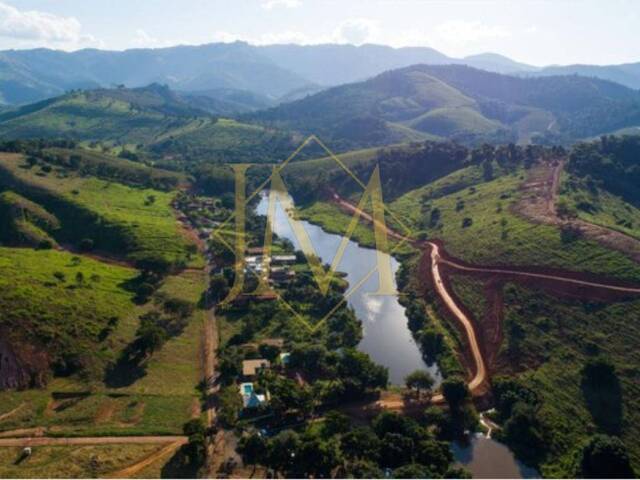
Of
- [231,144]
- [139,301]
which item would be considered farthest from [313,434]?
[231,144]

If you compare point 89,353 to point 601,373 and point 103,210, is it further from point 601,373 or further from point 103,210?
point 601,373

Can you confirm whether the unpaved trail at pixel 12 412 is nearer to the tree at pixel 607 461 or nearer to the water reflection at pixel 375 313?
the water reflection at pixel 375 313

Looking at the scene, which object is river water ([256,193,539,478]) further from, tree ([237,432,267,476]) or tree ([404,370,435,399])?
tree ([237,432,267,476])

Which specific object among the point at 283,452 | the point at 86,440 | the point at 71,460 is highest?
the point at 283,452

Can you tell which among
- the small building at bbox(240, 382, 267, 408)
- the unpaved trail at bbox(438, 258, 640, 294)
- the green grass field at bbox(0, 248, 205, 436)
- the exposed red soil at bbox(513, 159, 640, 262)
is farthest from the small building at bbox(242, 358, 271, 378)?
the exposed red soil at bbox(513, 159, 640, 262)

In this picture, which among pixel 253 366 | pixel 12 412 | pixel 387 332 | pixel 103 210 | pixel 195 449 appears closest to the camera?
pixel 195 449

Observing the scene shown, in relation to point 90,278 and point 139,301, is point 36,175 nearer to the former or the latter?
→ point 90,278

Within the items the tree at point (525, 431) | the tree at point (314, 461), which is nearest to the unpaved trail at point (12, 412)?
the tree at point (314, 461)

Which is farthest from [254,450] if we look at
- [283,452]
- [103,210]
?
[103,210]
